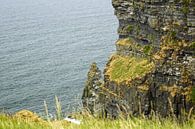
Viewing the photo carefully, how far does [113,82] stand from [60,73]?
47.7 meters

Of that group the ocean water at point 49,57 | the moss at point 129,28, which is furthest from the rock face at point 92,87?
the moss at point 129,28

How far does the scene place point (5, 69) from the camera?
111 meters

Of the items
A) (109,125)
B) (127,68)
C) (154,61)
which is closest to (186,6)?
(154,61)

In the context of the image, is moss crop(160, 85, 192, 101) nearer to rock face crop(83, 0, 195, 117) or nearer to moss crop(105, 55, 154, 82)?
rock face crop(83, 0, 195, 117)

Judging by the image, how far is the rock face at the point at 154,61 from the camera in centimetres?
5250

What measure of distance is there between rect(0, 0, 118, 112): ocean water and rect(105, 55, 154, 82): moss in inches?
418

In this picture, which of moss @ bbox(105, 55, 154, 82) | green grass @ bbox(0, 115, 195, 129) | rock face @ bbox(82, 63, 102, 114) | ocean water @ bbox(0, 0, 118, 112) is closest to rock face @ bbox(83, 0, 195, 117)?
moss @ bbox(105, 55, 154, 82)

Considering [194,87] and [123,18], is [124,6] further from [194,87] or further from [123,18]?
[194,87]

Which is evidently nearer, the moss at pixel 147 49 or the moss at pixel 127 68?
the moss at pixel 127 68

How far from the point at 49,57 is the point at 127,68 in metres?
66.8

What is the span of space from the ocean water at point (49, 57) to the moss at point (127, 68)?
10.6 metres

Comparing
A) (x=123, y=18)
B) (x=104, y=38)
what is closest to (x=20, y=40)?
(x=104, y=38)

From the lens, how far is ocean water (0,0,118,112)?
8794 cm

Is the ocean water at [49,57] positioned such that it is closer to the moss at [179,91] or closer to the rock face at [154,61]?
the rock face at [154,61]
